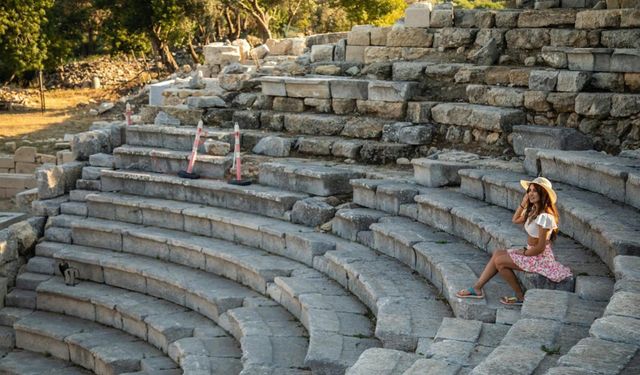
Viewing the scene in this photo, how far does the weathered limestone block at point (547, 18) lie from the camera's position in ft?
48.3

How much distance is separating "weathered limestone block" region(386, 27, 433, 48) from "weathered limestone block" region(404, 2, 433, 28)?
0.12 meters

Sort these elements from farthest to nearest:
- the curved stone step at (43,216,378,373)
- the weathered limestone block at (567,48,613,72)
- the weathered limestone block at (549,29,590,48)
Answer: the weathered limestone block at (549,29,590,48) → the weathered limestone block at (567,48,613,72) → the curved stone step at (43,216,378,373)

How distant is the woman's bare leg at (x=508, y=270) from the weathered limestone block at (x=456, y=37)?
25.2 ft


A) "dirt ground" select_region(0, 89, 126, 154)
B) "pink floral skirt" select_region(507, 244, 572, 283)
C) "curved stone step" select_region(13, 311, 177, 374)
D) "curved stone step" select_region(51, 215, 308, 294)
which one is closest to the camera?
"pink floral skirt" select_region(507, 244, 572, 283)

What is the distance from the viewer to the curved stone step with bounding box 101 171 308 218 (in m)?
13.3

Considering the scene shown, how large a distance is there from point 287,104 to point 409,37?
7.64 feet

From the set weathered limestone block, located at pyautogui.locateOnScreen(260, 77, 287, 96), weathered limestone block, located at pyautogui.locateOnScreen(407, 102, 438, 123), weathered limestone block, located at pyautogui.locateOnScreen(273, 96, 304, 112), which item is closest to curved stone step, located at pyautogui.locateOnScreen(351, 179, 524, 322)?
weathered limestone block, located at pyautogui.locateOnScreen(407, 102, 438, 123)

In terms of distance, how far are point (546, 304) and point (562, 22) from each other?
7818mm

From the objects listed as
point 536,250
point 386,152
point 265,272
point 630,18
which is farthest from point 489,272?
point 630,18

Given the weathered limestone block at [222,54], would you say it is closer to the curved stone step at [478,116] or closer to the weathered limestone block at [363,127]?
the weathered limestone block at [363,127]

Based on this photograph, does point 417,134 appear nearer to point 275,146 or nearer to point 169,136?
point 275,146

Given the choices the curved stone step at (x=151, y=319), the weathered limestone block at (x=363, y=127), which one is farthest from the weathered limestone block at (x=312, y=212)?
the weathered limestone block at (x=363, y=127)

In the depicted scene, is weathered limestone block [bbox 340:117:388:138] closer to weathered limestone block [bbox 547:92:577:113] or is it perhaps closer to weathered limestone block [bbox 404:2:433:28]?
weathered limestone block [bbox 404:2:433:28]

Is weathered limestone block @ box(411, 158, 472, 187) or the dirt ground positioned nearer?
weathered limestone block @ box(411, 158, 472, 187)
